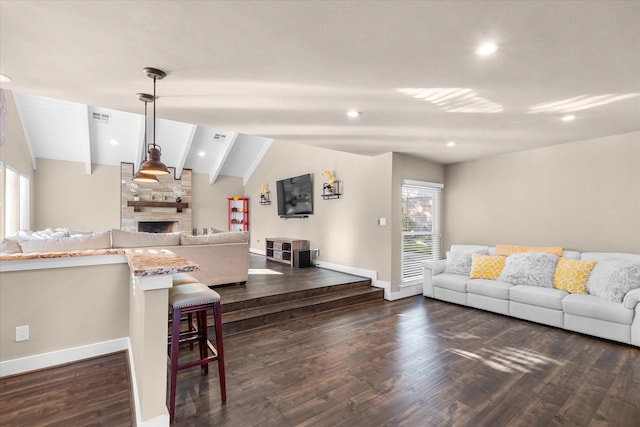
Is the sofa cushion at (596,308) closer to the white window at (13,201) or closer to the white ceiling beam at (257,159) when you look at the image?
the white ceiling beam at (257,159)

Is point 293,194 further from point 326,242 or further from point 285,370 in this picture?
point 285,370

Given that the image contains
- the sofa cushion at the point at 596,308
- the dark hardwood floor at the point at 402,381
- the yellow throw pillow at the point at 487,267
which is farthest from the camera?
the yellow throw pillow at the point at 487,267

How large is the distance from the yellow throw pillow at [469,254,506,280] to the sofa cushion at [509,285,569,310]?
397 mm

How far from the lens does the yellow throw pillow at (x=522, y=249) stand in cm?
431

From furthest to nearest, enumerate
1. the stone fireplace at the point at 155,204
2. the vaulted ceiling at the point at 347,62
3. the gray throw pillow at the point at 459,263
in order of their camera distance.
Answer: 1. the stone fireplace at the point at 155,204
2. the gray throw pillow at the point at 459,263
3. the vaulted ceiling at the point at 347,62

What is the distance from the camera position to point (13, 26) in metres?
1.77

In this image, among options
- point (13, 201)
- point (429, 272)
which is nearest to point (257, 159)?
point (13, 201)

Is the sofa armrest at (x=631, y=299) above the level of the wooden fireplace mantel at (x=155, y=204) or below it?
below

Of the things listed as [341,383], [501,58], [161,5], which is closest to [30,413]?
[341,383]

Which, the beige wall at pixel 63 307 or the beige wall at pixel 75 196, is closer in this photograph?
the beige wall at pixel 63 307

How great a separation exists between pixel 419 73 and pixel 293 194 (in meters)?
5.45

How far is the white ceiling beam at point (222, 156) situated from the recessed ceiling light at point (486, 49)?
7.02m

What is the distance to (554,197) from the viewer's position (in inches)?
178

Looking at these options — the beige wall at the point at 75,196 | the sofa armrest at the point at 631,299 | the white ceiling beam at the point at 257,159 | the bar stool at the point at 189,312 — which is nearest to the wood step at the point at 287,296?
the bar stool at the point at 189,312
